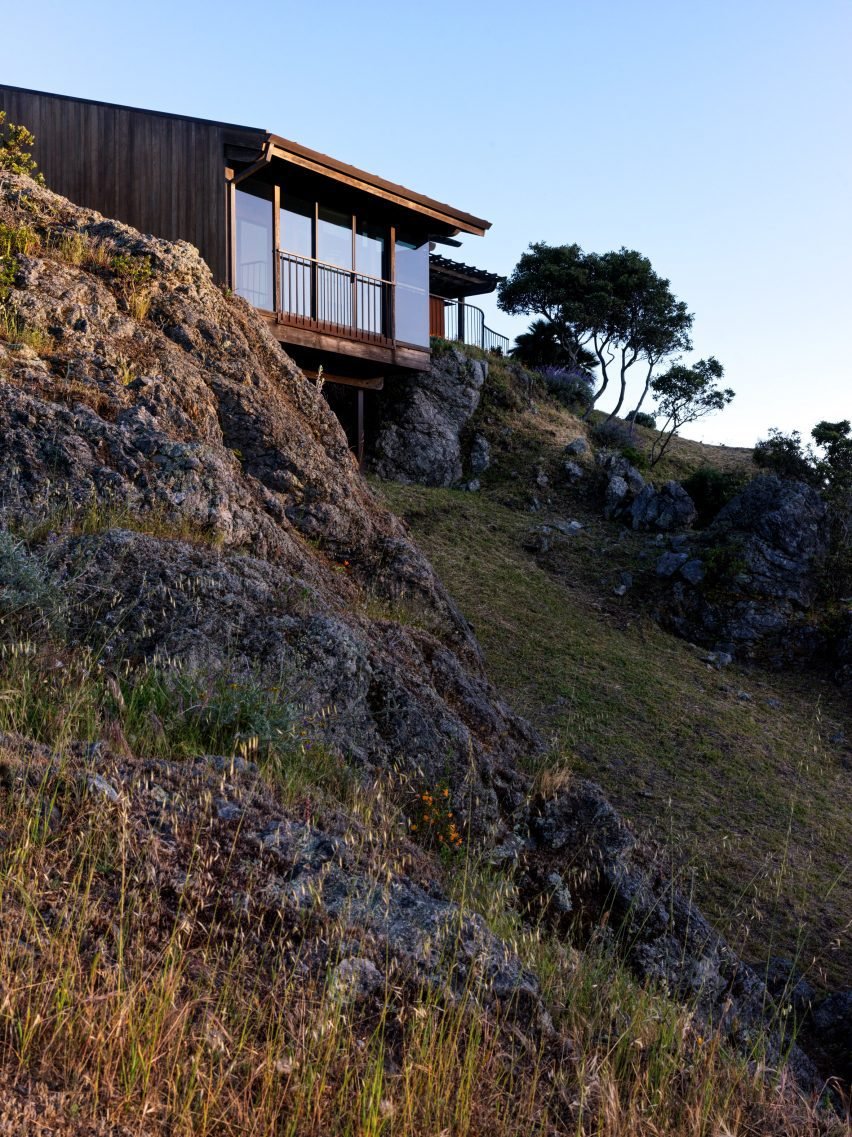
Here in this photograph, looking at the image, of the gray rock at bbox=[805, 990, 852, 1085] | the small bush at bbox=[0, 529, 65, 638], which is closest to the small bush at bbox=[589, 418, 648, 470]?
the gray rock at bbox=[805, 990, 852, 1085]

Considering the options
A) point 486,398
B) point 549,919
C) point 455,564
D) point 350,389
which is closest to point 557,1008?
point 549,919

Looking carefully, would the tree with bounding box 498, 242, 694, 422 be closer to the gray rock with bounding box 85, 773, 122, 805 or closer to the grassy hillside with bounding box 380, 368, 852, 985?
the grassy hillside with bounding box 380, 368, 852, 985

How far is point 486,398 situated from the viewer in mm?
24422

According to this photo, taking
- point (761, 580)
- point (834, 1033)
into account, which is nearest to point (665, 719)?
point (761, 580)

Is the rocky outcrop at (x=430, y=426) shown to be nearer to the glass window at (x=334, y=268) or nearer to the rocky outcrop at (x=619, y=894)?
the glass window at (x=334, y=268)

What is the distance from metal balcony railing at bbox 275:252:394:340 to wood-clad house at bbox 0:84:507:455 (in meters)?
0.03

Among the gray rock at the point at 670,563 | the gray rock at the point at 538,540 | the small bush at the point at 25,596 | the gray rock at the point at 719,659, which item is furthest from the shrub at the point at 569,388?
the small bush at the point at 25,596

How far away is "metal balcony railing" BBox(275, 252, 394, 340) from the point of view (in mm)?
18328

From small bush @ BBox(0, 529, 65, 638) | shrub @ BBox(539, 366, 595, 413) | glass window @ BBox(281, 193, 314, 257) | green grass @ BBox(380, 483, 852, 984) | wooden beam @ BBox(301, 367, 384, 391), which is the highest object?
glass window @ BBox(281, 193, 314, 257)

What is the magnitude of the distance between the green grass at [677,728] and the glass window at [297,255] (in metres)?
4.94

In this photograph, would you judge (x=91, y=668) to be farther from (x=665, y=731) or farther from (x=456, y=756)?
(x=665, y=731)

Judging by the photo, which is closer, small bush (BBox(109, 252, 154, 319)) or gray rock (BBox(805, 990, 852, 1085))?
gray rock (BBox(805, 990, 852, 1085))

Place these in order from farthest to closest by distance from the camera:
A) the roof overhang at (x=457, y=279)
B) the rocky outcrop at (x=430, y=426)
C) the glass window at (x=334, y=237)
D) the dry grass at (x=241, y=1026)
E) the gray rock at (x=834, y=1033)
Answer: the roof overhang at (x=457, y=279) → the rocky outcrop at (x=430, y=426) → the glass window at (x=334, y=237) → the gray rock at (x=834, y=1033) → the dry grass at (x=241, y=1026)

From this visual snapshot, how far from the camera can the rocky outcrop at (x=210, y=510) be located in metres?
5.81
